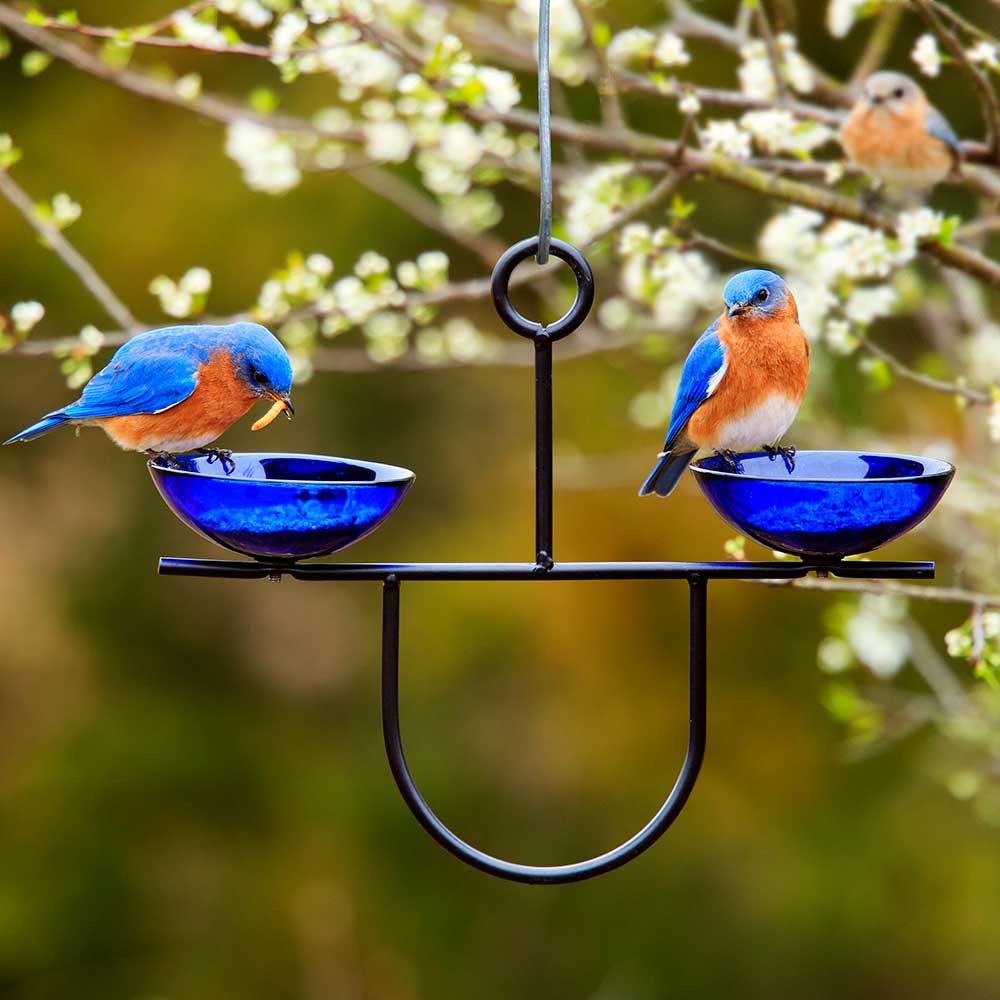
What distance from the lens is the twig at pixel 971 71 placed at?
231cm

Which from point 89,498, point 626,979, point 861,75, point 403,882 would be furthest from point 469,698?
point 861,75

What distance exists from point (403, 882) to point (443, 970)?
39 cm

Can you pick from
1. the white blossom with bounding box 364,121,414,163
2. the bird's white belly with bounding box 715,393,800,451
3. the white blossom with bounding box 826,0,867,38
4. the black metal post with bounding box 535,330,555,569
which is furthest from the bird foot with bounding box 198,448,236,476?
the white blossom with bounding box 826,0,867,38

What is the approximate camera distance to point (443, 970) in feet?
19.6

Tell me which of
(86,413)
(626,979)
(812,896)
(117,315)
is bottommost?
(626,979)

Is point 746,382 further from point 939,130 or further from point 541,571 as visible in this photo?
point 939,130

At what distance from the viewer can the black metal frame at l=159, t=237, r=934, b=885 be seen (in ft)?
5.60

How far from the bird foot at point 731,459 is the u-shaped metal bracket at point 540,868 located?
0.18 metres

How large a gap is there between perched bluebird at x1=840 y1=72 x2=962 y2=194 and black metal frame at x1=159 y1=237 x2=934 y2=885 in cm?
141

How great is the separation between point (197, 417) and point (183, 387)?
44mm

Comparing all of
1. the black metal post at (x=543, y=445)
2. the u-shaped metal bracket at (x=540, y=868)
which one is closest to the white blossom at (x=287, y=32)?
the black metal post at (x=543, y=445)

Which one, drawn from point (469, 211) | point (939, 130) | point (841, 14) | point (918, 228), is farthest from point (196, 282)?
point (939, 130)

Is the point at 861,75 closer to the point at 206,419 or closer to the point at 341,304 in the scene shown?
the point at 341,304

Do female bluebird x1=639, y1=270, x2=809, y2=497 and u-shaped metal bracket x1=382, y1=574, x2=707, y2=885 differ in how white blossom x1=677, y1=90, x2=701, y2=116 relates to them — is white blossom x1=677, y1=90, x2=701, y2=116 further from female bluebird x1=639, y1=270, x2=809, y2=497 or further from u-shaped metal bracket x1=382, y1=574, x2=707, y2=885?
u-shaped metal bracket x1=382, y1=574, x2=707, y2=885
